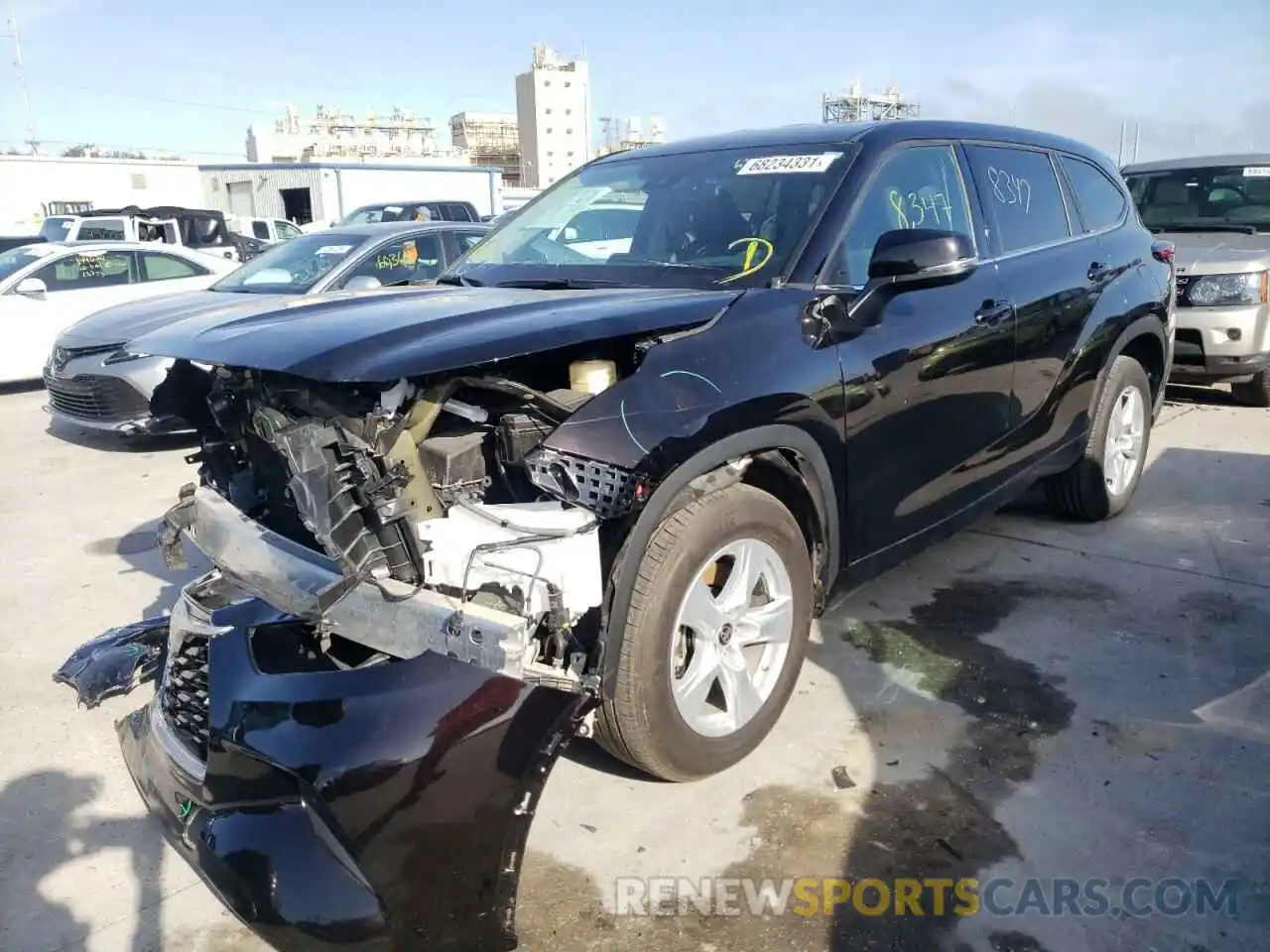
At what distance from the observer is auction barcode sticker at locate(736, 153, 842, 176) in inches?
132

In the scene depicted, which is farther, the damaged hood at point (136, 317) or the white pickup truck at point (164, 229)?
the white pickup truck at point (164, 229)

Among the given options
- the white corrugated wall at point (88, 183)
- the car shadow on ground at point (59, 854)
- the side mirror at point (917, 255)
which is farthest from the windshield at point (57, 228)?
the side mirror at point (917, 255)

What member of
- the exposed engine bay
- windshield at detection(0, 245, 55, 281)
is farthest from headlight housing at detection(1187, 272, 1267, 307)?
windshield at detection(0, 245, 55, 281)

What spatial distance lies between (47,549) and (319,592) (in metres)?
3.83

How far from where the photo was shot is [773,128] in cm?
381

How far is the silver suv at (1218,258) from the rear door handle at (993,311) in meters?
4.62

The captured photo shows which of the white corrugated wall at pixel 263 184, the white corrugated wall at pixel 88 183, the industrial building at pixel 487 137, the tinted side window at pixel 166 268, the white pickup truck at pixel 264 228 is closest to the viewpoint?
the tinted side window at pixel 166 268

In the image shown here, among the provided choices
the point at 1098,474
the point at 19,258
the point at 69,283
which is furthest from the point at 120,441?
the point at 1098,474

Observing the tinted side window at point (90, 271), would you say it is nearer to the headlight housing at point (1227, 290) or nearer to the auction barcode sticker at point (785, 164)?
the auction barcode sticker at point (785, 164)

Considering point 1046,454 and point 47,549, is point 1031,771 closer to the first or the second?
point 1046,454

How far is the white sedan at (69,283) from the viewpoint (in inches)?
389

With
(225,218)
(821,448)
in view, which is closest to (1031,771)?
(821,448)

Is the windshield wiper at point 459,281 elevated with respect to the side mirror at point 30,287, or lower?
elevated

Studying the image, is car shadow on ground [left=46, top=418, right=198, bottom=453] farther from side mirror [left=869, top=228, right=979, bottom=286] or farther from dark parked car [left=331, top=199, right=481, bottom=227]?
dark parked car [left=331, top=199, right=481, bottom=227]
